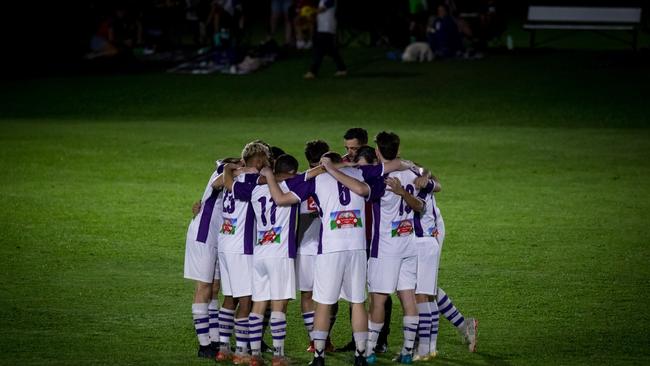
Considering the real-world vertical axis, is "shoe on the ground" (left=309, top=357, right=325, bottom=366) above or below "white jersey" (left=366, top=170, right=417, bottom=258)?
below

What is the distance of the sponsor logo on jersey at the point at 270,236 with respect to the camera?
9.40 m

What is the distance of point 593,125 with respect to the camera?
24.9 m

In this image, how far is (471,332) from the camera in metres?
10.1

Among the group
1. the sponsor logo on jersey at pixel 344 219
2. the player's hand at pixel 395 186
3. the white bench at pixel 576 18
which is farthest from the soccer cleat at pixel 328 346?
the white bench at pixel 576 18

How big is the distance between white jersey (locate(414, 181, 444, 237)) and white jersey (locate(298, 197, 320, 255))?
2.76 ft

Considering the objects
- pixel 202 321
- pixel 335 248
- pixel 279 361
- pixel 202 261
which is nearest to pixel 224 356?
pixel 202 321

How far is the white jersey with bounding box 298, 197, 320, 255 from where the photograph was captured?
979 centimetres

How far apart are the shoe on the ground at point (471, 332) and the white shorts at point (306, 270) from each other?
1.41m

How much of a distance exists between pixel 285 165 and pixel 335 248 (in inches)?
32.3

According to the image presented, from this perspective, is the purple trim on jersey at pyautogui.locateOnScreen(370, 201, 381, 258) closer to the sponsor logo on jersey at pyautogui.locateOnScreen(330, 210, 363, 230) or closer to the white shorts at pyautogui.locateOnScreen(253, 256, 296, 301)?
the sponsor logo on jersey at pyautogui.locateOnScreen(330, 210, 363, 230)

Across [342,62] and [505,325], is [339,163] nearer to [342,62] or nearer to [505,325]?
[505,325]

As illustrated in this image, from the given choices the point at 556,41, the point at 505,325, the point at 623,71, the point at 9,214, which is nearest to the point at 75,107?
the point at 9,214

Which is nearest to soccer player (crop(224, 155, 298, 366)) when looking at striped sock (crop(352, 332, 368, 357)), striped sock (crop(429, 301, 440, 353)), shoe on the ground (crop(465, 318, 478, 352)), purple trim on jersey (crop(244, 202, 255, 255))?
purple trim on jersey (crop(244, 202, 255, 255))

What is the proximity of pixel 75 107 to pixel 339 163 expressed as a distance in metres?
18.7
